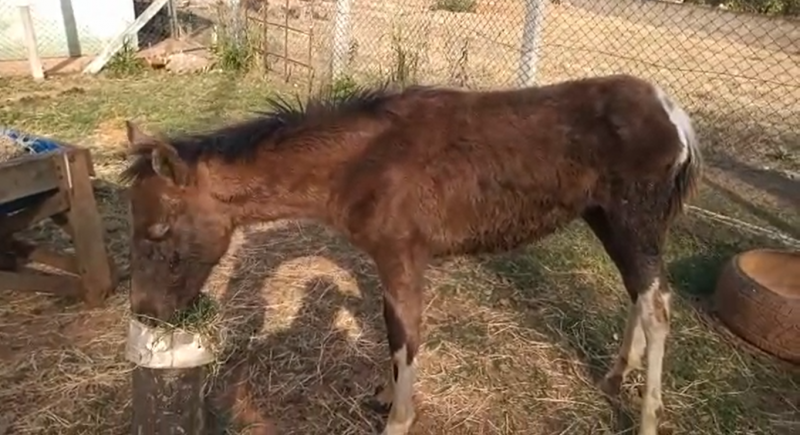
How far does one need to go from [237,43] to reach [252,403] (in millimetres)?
6955

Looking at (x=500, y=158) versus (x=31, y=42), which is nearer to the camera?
(x=500, y=158)

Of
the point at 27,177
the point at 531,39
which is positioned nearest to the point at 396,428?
the point at 27,177

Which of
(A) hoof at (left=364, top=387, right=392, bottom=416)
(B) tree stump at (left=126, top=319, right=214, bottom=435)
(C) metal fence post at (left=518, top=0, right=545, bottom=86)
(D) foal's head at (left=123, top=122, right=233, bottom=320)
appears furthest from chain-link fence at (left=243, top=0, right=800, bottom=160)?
(B) tree stump at (left=126, top=319, right=214, bottom=435)

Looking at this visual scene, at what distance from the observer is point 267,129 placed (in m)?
3.06

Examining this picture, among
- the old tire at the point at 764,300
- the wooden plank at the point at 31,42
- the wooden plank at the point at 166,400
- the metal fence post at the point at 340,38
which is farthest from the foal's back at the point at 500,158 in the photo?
the wooden plank at the point at 31,42

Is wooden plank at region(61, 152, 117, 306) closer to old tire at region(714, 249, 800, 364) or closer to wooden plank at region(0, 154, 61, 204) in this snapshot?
wooden plank at region(0, 154, 61, 204)

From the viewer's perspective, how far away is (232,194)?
2.94 metres

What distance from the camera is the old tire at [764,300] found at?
12.3 ft

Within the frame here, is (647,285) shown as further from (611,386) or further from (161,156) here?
(161,156)

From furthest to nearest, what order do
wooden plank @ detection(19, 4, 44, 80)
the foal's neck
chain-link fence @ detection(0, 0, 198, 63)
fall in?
chain-link fence @ detection(0, 0, 198, 63)
wooden plank @ detection(19, 4, 44, 80)
the foal's neck

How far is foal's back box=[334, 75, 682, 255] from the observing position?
120 inches

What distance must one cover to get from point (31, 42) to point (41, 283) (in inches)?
235

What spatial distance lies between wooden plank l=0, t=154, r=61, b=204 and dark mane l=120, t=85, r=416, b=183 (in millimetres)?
989

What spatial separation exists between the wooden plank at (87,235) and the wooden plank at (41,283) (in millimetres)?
60
